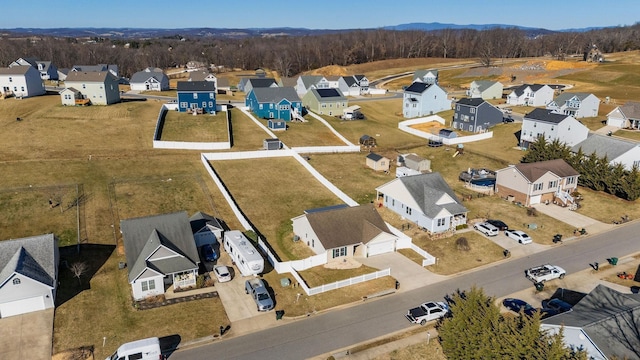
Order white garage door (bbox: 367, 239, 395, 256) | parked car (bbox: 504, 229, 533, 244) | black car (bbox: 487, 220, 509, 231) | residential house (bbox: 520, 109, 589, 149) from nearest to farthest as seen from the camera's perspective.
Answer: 1. white garage door (bbox: 367, 239, 395, 256)
2. parked car (bbox: 504, 229, 533, 244)
3. black car (bbox: 487, 220, 509, 231)
4. residential house (bbox: 520, 109, 589, 149)

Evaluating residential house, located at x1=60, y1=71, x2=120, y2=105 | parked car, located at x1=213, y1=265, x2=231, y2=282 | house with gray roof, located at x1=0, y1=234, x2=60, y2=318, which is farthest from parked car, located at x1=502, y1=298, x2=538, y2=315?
residential house, located at x1=60, y1=71, x2=120, y2=105

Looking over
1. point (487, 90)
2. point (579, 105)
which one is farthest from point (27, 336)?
point (487, 90)

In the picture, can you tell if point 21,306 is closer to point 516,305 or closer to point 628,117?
point 516,305

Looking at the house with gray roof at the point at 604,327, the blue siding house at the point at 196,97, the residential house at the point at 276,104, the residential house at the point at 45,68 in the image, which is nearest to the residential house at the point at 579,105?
the residential house at the point at 276,104

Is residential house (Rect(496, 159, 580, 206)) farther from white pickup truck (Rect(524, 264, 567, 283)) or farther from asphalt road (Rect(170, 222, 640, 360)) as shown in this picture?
white pickup truck (Rect(524, 264, 567, 283))

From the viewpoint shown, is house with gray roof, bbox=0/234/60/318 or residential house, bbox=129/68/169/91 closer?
house with gray roof, bbox=0/234/60/318

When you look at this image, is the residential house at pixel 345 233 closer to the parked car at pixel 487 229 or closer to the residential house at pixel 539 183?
the parked car at pixel 487 229

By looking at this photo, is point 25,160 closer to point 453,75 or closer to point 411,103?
point 411,103
